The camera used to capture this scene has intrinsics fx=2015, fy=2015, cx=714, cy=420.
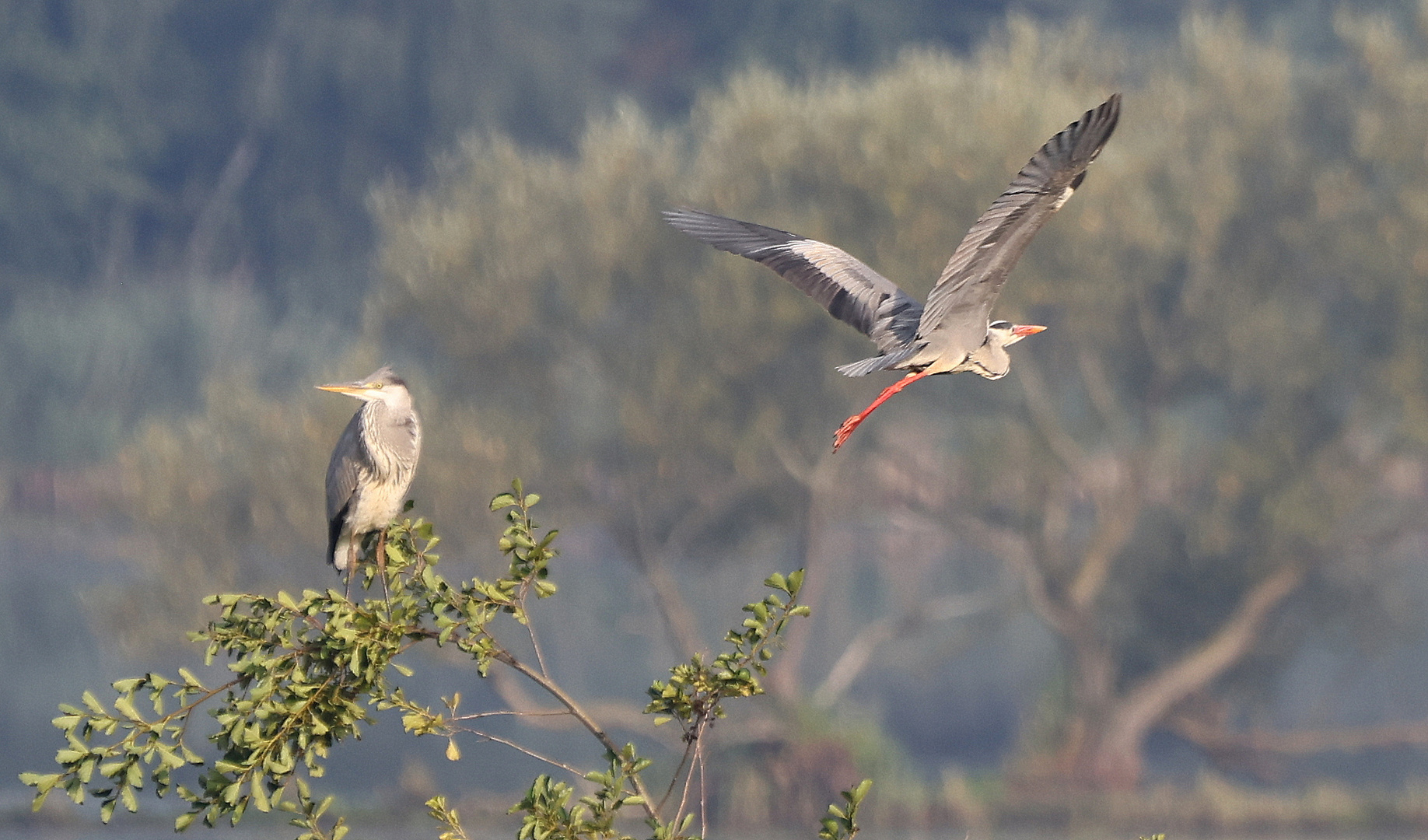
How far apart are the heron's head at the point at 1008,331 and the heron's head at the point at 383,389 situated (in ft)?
8.38

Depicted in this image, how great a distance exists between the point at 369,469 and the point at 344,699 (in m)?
3.20

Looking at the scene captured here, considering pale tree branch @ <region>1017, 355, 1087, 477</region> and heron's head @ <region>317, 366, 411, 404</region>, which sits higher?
pale tree branch @ <region>1017, 355, 1087, 477</region>

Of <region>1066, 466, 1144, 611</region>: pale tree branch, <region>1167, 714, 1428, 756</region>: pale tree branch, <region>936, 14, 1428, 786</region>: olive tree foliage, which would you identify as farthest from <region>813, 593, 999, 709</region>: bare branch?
<region>1167, 714, 1428, 756</region>: pale tree branch

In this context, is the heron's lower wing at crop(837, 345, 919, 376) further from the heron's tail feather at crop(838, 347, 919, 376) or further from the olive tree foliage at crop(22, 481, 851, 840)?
the olive tree foliage at crop(22, 481, 851, 840)

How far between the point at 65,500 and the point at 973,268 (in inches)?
1288

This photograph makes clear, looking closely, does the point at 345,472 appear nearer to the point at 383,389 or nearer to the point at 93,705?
the point at 383,389

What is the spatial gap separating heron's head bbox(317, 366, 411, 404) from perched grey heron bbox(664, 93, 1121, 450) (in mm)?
1444

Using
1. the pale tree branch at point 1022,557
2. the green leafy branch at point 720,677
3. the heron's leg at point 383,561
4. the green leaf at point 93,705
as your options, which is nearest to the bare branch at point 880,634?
the pale tree branch at point 1022,557

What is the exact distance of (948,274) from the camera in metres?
7.20

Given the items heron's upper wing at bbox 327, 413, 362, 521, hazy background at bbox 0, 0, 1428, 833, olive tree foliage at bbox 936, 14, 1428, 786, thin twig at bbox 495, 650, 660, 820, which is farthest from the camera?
olive tree foliage at bbox 936, 14, 1428, 786

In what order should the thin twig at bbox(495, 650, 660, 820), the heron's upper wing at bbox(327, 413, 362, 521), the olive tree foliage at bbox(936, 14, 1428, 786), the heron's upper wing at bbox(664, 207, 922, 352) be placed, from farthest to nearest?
1. the olive tree foliage at bbox(936, 14, 1428, 786)
2. the heron's upper wing at bbox(327, 413, 362, 521)
3. the heron's upper wing at bbox(664, 207, 922, 352)
4. the thin twig at bbox(495, 650, 660, 820)

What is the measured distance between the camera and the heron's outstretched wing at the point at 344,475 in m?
8.52

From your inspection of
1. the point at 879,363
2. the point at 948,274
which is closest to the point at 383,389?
the point at 879,363

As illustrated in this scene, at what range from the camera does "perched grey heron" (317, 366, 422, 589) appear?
8.49 meters
